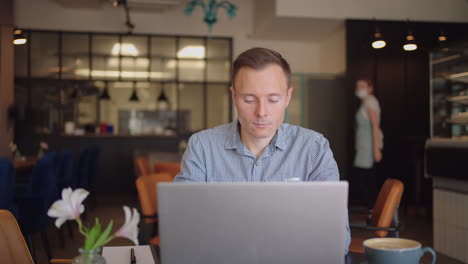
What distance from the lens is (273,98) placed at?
1500 mm

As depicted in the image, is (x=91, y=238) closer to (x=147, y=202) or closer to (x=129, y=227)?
(x=129, y=227)

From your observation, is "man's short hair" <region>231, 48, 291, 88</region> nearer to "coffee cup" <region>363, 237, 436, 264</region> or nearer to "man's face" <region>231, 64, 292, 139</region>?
"man's face" <region>231, 64, 292, 139</region>

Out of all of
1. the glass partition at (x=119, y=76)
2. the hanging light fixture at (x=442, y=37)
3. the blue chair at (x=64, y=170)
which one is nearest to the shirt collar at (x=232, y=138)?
the blue chair at (x=64, y=170)

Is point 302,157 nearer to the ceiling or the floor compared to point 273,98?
nearer to the floor

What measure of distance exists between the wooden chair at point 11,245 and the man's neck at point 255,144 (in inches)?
32.3

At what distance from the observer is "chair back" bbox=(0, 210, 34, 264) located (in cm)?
159

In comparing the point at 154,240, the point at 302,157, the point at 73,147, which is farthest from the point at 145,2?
the point at 302,157

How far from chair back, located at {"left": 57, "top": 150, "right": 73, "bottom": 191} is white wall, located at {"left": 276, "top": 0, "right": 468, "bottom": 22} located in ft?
14.3

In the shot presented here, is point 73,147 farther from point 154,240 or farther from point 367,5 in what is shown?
point 154,240

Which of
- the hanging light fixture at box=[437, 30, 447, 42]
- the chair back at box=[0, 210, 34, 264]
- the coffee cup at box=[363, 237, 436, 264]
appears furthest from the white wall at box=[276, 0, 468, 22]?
the coffee cup at box=[363, 237, 436, 264]

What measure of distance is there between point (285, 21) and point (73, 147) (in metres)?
4.76

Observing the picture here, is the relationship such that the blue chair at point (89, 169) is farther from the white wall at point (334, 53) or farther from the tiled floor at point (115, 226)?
the white wall at point (334, 53)

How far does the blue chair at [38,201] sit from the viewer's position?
3.80 metres

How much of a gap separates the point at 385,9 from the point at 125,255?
7.94 m
